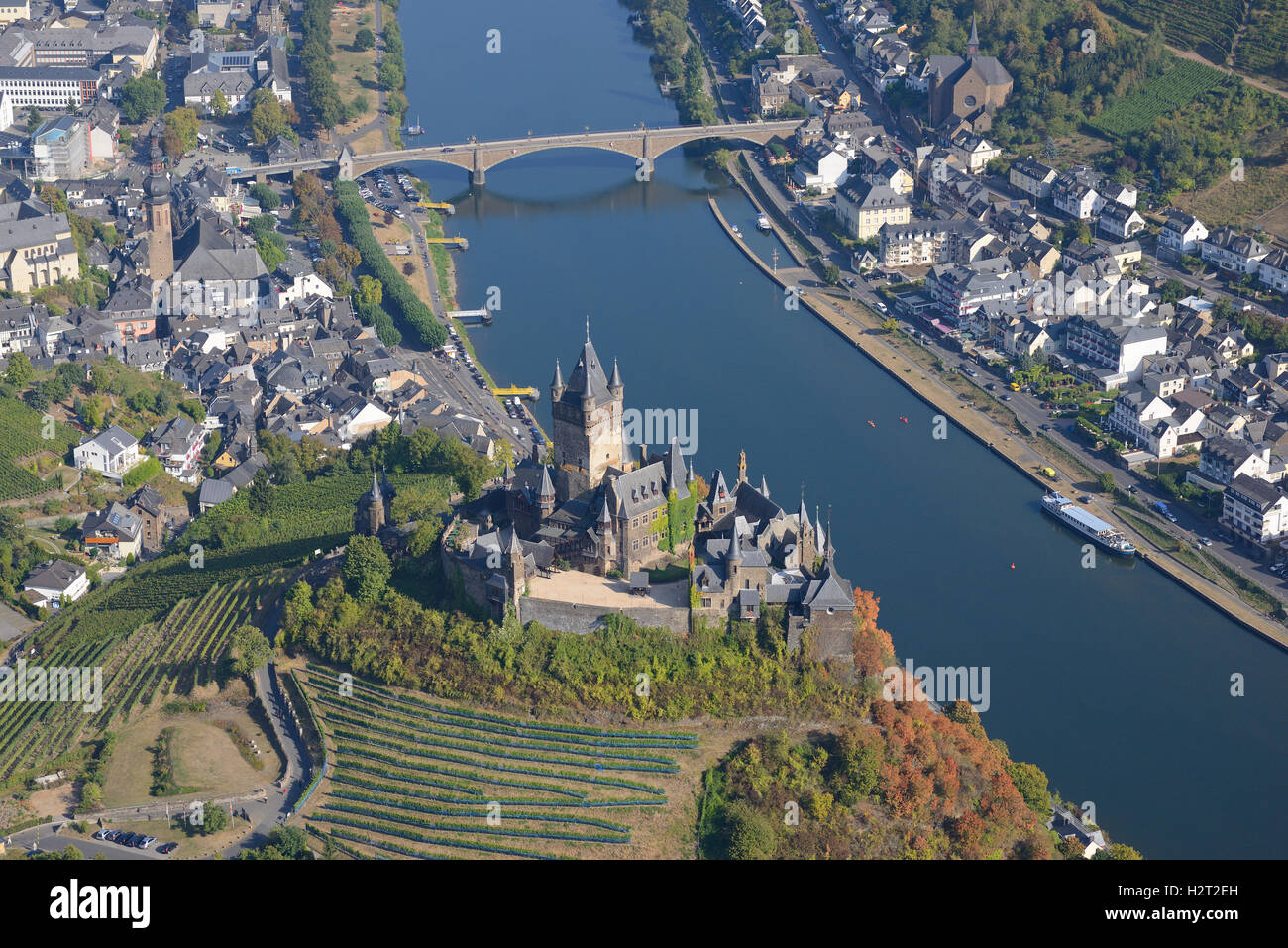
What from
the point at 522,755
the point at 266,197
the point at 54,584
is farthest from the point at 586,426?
the point at 266,197

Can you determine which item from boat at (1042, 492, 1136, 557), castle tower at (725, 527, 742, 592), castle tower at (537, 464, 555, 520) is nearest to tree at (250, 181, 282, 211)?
boat at (1042, 492, 1136, 557)

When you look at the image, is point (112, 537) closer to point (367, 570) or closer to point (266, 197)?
point (367, 570)

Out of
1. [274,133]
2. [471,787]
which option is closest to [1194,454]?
[471,787]

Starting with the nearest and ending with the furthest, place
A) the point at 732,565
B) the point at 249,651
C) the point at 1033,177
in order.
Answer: the point at 732,565 → the point at 249,651 → the point at 1033,177

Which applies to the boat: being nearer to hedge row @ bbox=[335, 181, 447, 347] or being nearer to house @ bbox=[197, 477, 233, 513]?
hedge row @ bbox=[335, 181, 447, 347]

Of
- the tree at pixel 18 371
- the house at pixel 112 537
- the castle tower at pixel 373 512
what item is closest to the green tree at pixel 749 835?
the castle tower at pixel 373 512

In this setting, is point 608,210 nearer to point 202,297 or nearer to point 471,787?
point 202,297

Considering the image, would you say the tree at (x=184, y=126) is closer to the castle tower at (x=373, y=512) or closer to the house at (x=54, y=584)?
the house at (x=54, y=584)
